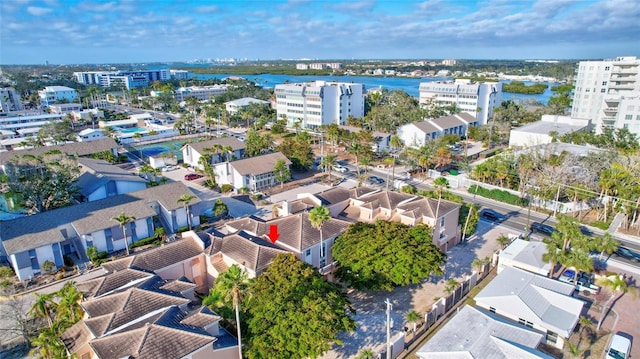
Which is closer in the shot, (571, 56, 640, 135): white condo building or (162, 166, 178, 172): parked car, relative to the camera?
(162, 166, 178, 172): parked car

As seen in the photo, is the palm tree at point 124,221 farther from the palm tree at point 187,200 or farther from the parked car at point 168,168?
the parked car at point 168,168

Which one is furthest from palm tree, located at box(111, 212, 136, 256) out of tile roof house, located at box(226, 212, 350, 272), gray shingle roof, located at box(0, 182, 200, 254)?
tile roof house, located at box(226, 212, 350, 272)

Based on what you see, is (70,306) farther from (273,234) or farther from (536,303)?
(536,303)

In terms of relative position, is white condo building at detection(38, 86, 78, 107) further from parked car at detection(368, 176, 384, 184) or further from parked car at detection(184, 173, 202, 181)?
parked car at detection(368, 176, 384, 184)

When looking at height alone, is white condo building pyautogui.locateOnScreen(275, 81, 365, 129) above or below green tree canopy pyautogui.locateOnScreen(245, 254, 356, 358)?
above

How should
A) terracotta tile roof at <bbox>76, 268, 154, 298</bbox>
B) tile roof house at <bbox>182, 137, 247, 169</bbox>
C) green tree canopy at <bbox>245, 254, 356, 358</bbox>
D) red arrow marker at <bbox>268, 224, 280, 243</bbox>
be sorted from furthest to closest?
tile roof house at <bbox>182, 137, 247, 169</bbox>, red arrow marker at <bbox>268, 224, 280, 243</bbox>, terracotta tile roof at <bbox>76, 268, 154, 298</bbox>, green tree canopy at <bbox>245, 254, 356, 358</bbox>

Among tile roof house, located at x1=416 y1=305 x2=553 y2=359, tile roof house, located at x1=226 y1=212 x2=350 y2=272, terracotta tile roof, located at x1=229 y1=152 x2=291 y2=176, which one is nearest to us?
tile roof house, located at x1=416 y1=305 x2=553 y2=359

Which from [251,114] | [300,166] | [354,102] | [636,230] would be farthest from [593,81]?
[251,114]

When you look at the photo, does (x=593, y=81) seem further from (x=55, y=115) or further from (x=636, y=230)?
(x=55, y=115)

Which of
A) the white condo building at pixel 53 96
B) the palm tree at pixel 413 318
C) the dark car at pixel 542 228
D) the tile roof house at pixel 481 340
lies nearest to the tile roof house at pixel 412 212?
the dark car at pixel 542 228
